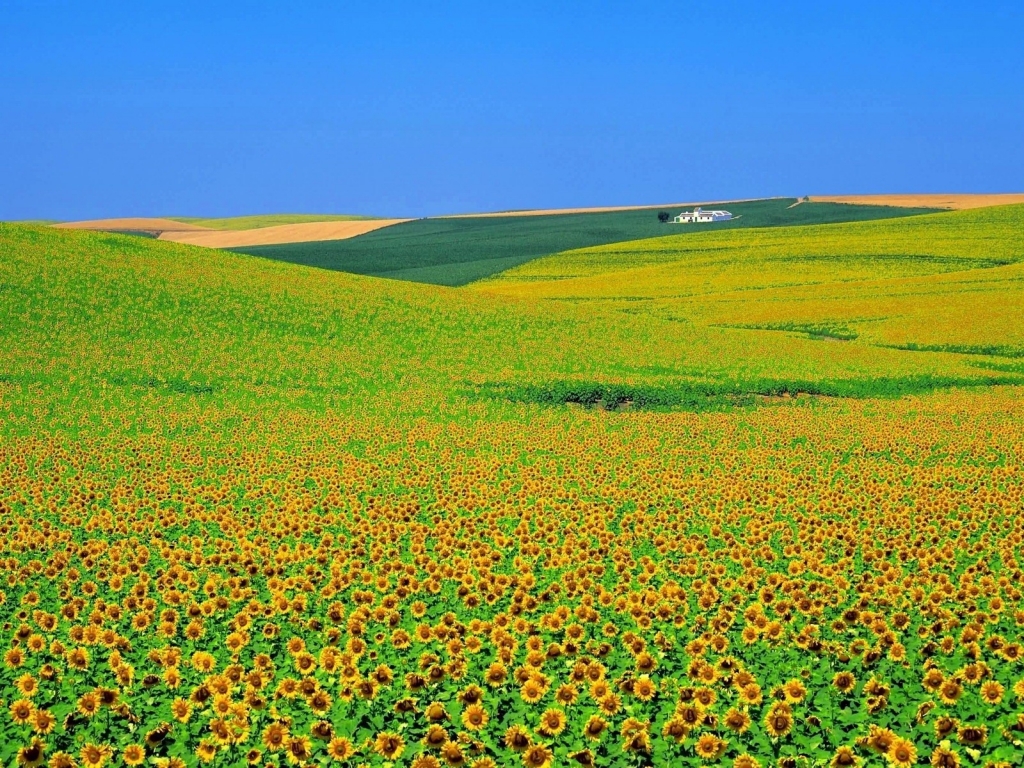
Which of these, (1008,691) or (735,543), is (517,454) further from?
(1008,691)

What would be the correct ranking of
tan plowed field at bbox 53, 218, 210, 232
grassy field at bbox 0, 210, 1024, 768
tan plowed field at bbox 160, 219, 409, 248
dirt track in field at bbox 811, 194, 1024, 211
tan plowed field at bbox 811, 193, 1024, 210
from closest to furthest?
grassy field at bbox 0, 210, 1024, 768 < dirt track in field at bbox 811, 194, 1024, 211 < tan plowed field at bbox 811, 193, 1024, 210 < tan plowed field at bbox 160, 219, 409, 248 < tan plowed field at bbox 53, 218, 210, 232

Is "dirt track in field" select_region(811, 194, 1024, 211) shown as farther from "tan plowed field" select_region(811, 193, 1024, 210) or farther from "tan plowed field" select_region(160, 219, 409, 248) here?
"tan plowed field" select_region(160, 219, 409, 248)

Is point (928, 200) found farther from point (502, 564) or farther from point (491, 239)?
point (502, 564)

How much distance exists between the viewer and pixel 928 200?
136 meters

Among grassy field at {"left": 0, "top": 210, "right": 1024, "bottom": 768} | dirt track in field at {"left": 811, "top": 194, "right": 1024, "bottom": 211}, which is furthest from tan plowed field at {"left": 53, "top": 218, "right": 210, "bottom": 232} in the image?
grassy field at {"left": 0, "top": 210, "right": 1024, "bottom": 768}

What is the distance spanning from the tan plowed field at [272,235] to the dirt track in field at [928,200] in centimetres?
6371

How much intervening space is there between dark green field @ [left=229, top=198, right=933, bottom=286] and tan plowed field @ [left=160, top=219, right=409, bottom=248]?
15.2 feet

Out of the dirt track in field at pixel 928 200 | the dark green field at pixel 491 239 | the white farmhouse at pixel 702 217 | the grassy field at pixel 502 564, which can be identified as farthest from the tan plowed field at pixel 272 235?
the grassy field at pixel 502 564

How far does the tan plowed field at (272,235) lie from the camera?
5118 inches

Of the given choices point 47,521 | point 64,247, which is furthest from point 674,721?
point 64,247

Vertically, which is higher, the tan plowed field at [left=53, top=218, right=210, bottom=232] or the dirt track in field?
the tan plowed field at [left=53, top=218, right=210, bottom=232]

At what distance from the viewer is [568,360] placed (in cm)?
3678

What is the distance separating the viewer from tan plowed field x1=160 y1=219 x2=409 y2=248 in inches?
5118

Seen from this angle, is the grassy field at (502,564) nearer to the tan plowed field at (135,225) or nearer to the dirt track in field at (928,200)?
the dirt track in field at (928,200)
